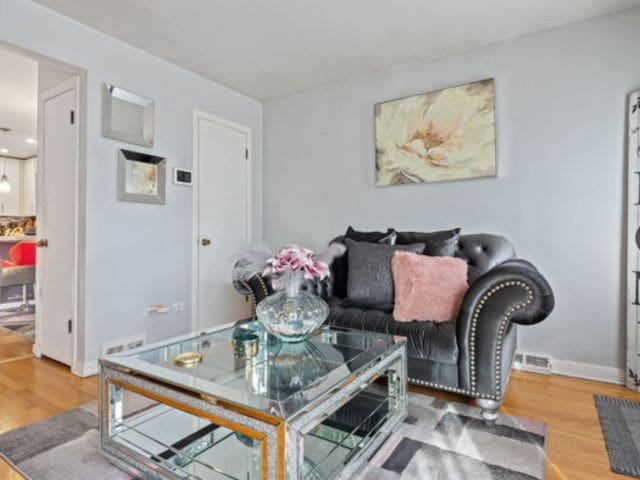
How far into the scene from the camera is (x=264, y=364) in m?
1.50

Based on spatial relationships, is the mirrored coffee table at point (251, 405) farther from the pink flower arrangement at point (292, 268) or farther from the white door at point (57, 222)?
the white door at point (57, 222)

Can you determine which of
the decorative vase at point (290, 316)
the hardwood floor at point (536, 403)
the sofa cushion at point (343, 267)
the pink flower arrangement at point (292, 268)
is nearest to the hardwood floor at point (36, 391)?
the hardwood floor at point (536, 403)

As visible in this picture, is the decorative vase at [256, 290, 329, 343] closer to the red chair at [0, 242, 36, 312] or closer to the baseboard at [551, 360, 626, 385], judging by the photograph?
the baseboard at [551, 360, 626, 385]

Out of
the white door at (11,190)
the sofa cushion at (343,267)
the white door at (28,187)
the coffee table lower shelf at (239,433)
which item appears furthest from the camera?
the white door at (28,187)

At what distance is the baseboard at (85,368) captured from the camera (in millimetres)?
2531

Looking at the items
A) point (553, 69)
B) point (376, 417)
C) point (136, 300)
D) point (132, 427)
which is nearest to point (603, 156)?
point (553, 69)

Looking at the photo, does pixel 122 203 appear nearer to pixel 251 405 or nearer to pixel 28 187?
pixel 251 405

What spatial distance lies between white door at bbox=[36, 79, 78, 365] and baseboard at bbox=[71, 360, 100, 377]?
0.13m

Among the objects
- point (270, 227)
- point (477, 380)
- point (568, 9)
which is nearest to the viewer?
point (477, 380)

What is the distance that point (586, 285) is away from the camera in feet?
8.18

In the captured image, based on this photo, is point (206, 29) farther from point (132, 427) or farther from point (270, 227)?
point (132, 427)

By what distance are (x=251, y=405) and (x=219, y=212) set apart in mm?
2707

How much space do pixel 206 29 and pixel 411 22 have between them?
55.1 inches

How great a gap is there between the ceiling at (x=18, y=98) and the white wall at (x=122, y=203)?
12.3 inches
